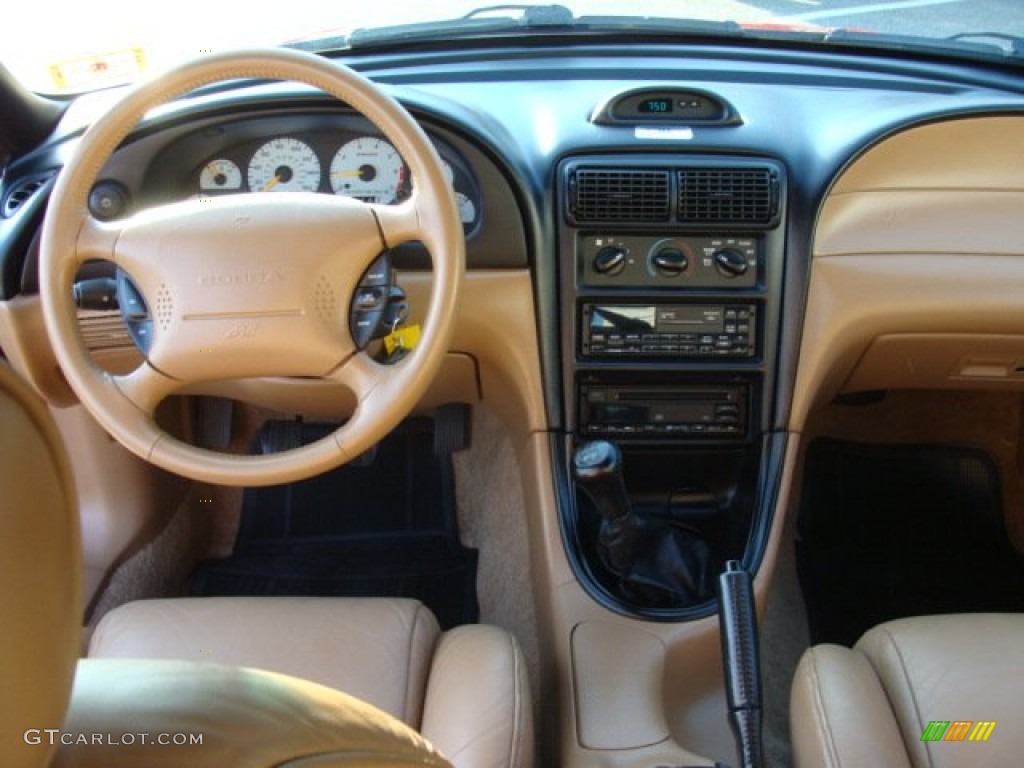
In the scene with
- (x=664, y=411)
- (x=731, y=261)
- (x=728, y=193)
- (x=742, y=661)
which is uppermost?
(x=728, y=193)

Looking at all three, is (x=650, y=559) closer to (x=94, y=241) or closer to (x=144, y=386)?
(x=144, y=386)

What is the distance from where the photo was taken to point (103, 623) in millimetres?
1404

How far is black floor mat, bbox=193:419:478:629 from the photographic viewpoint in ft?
6.65

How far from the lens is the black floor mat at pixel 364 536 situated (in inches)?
79.8

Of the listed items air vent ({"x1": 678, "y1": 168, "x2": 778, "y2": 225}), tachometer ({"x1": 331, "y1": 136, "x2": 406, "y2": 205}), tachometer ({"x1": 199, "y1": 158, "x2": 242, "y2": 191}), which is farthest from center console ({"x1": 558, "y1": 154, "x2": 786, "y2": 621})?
tachometer ({"x1": 199, "y1": 158, "x2": 242, "y2": 191})

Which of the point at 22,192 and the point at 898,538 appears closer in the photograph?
the point at 22,192

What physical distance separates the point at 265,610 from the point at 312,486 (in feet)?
2.80

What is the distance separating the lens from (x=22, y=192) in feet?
5.07

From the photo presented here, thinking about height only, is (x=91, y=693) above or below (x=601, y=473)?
above

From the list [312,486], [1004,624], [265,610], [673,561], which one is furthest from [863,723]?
[312,486]

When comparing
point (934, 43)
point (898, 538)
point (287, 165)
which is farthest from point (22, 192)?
point (898, 538)

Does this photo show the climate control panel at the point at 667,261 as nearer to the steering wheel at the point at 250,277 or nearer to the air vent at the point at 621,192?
the air vent at the point at 621,192

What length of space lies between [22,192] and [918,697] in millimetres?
1447

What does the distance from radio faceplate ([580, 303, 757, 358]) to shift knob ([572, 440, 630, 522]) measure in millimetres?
218
